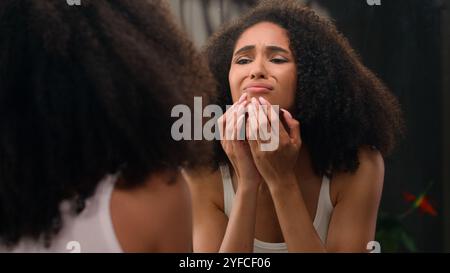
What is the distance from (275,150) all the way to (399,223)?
1.85 ft

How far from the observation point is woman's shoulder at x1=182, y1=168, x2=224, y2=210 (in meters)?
2.17

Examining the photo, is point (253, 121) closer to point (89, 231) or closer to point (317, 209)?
point (317, 209)

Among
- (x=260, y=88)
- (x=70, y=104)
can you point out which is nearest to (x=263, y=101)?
(x=260, y=88)

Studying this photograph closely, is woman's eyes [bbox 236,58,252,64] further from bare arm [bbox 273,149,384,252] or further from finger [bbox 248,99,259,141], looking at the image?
bare arm [bbox 273,149,384,252]

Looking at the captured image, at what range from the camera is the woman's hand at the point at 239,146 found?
84.8 inches

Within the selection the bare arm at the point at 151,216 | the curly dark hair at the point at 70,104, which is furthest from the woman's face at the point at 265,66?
the bare arm at the point at 151,216

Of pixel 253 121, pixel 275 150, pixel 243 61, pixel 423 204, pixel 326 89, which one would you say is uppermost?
pixel 243 61

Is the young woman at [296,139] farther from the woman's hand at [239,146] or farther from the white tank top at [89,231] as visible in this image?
the white tank top at [89,231]

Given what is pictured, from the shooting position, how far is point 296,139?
2178 millimetres

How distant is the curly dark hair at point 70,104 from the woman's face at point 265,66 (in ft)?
0.92

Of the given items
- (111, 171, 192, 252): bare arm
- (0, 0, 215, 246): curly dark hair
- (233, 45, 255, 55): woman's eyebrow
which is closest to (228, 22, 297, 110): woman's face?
(233, 45, 255, 55): woman's eyebrow

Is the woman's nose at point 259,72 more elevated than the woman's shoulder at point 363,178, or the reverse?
the woman's nose at point 259,72

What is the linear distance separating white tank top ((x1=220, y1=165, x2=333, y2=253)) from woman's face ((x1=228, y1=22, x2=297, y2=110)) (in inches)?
11.8
